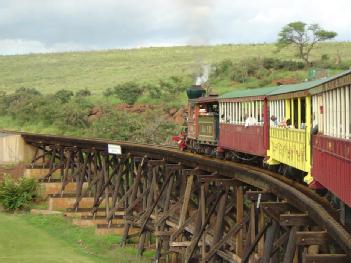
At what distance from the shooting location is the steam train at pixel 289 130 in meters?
9.42

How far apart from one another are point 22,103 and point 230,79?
1704cm

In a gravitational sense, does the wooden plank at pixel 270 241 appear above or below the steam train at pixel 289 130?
below

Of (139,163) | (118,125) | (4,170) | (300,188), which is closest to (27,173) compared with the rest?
(4,170)

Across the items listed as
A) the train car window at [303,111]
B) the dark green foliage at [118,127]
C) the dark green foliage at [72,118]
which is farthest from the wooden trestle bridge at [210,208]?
the dark green foliage at [72,118]

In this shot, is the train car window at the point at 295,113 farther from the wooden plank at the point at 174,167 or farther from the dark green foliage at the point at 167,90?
the dark green foliage at the point at 167,90

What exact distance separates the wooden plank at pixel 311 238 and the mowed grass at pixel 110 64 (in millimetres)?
63512

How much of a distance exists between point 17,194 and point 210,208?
1574 cm

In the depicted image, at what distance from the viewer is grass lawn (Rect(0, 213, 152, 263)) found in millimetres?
20525

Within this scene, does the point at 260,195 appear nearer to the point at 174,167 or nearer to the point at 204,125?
the point at 174,167

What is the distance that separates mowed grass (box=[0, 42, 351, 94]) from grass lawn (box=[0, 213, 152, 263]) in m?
46.3

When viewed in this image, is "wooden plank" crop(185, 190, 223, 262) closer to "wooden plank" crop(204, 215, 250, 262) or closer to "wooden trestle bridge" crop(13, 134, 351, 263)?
"wooden trestle bridge" crop(13, 134, 351, 263)

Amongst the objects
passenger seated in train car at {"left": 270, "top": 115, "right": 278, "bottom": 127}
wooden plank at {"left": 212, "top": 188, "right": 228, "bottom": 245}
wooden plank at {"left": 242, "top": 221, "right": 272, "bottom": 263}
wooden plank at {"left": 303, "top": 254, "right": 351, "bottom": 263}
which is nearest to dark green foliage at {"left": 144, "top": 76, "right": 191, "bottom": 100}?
passenger seated in train car at {"left": 270, "top": 115, "right": 278, "bottom": 127}

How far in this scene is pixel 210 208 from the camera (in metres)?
16.8

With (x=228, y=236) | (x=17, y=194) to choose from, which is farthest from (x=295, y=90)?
(x=17, y=194)
